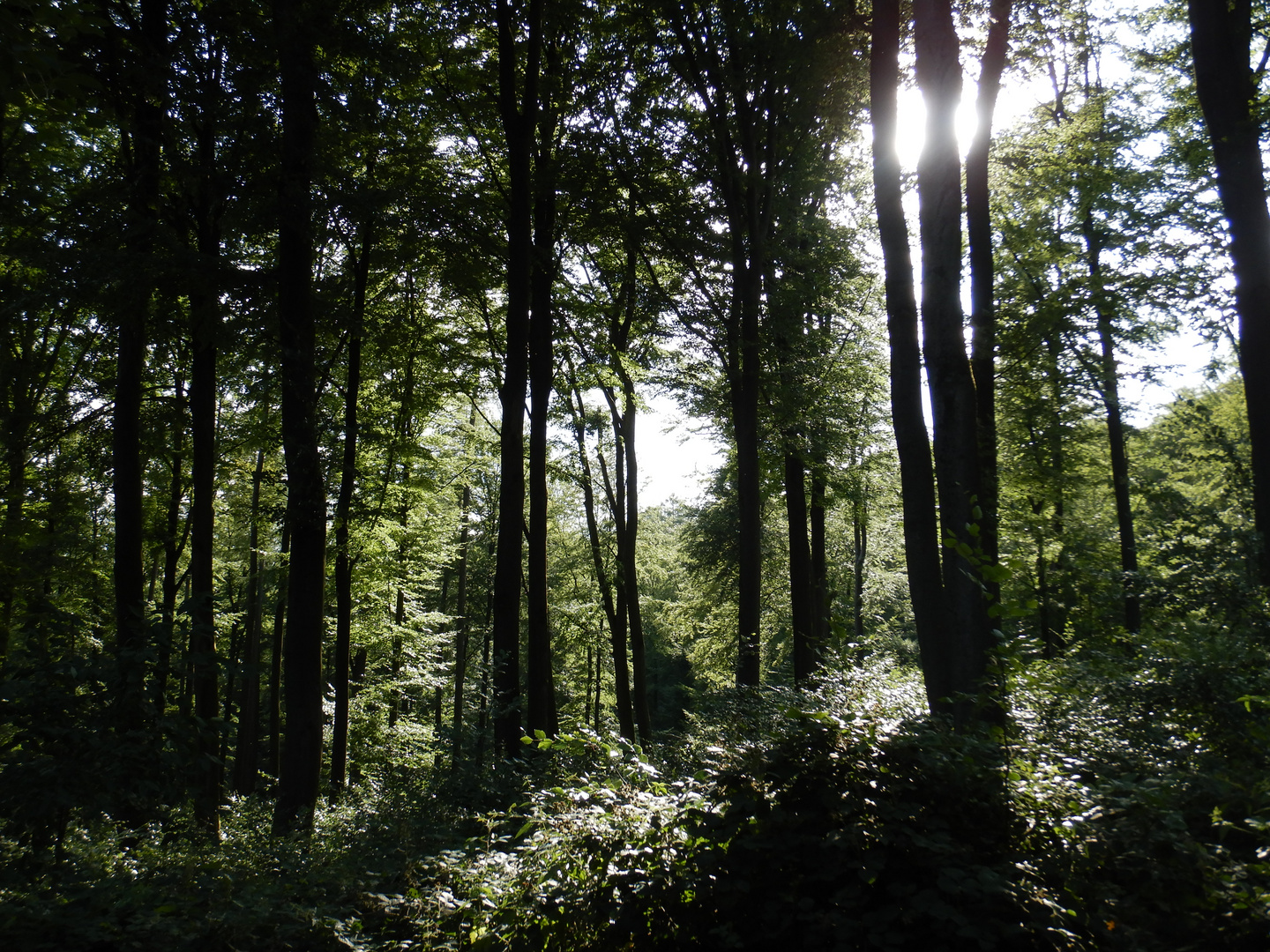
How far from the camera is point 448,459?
792 inches

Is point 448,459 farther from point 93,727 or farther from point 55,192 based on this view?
point 93,727

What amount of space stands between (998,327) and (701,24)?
24.0 feet

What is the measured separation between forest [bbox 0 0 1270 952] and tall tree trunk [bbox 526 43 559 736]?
0.51 ft

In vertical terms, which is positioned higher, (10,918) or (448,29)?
(448,29)

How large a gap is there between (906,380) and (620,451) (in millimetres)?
10878

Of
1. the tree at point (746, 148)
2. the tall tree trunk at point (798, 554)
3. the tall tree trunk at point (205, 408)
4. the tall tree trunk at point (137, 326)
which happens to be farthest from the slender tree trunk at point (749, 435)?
the tall tree trunk at point (137, 326)

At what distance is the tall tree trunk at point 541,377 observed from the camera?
1207 cm

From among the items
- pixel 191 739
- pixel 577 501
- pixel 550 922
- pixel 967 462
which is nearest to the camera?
pixel 550 922

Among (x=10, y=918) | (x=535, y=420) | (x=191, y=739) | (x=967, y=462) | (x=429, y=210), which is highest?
(x=429, y=210)

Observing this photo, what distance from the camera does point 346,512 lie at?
44.4ft

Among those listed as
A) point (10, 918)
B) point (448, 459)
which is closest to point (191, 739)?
point (10, 918)

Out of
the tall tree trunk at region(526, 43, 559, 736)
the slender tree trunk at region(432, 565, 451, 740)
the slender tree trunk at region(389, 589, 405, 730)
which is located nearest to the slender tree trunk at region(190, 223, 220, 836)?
the tall tree trunk at region(526, 43, 559, 736)

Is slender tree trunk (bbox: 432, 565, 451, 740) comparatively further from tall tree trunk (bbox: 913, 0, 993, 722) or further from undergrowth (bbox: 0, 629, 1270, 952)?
undergrowth (bbox: 0, 629, 1270, 952)

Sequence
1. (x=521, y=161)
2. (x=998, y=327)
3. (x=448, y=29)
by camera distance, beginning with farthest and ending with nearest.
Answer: (x=448, y=29), (x=521, y=161), (x=998, y=327)
